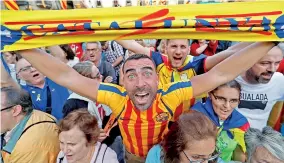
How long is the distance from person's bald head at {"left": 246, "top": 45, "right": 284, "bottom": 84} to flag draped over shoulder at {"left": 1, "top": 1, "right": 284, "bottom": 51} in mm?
665

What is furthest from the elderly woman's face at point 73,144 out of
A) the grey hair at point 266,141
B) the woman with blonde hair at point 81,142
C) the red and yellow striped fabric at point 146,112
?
the grey hair at point 266,141

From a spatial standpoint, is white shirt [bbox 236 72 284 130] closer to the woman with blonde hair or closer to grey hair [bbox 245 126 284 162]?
grey hair [bbox 245 126 284 162]

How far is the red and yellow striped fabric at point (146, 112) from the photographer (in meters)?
2.04

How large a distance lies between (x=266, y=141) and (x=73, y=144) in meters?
1.15

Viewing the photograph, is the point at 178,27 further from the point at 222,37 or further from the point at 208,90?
the point at 208,90

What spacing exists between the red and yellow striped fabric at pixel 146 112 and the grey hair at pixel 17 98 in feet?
1.62

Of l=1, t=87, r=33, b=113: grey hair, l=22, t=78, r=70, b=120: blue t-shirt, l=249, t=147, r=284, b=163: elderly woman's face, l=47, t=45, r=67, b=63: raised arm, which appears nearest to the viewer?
l=249, t=147, r=284, b=163: elderly woman's face

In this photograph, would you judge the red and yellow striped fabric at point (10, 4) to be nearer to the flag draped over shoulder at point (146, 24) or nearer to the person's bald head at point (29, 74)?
the person's bald head at point (29, 74)

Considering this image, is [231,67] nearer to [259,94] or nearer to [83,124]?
[259,94]

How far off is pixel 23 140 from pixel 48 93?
0.98m

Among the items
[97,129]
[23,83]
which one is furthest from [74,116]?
[23,83]

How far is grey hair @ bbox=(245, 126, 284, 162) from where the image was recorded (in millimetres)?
1866

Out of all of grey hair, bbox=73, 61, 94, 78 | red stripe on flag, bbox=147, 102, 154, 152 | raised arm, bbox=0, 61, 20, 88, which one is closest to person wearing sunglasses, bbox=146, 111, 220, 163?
red stripe on flag, bbox=147, 102, 154, 152

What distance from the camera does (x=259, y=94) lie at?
2.53 m
